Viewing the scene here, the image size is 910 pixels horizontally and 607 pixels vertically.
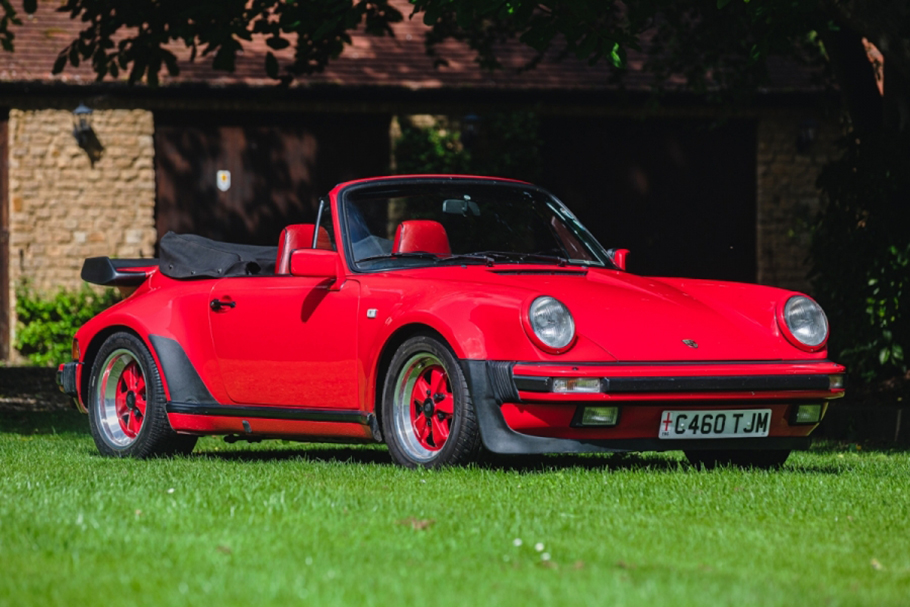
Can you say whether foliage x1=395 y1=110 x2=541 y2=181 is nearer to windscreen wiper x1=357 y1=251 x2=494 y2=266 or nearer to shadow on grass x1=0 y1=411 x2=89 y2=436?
shadow on grass x1=0 y1=411 x2=89 y2=436

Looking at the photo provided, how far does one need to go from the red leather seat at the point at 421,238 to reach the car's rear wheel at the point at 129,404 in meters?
1.63

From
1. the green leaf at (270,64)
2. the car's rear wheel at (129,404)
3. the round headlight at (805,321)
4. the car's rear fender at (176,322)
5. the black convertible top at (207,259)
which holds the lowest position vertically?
the car's rear wheel at (129,404)

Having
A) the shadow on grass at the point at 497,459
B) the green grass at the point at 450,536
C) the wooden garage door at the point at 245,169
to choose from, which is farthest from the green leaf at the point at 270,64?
the wooden garage door at the point at 245,169

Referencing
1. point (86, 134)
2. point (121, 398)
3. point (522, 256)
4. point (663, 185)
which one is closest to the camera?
point (522, 256)

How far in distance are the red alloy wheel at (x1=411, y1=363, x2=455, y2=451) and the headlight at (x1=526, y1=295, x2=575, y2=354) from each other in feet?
1.69

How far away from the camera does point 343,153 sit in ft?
63.7

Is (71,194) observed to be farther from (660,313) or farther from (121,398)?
(660,313)

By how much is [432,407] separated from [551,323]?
72cm

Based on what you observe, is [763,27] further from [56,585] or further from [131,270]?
[56,585]

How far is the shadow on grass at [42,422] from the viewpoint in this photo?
1057cm

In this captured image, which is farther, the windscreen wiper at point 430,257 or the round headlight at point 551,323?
the windscreen wiper at point 430,257

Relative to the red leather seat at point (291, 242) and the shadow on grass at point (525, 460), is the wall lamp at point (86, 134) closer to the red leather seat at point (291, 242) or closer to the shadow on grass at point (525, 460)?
the shadow on grass at point (525, 460)

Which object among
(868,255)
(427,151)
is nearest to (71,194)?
(427,151)

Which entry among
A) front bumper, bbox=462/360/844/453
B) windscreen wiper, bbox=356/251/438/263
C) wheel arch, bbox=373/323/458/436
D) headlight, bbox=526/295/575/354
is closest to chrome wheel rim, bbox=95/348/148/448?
windscreen wiper, bbox=356/251/438/263
